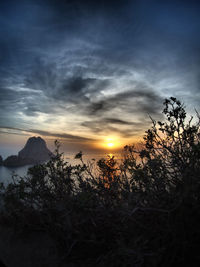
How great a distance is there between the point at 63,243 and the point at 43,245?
23.2 inches

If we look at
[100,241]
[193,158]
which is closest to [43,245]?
[100,241]

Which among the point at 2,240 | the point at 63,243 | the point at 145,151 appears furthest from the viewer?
the point at 145,151

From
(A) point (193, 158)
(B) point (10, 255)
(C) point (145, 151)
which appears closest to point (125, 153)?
(C) point (145, 151)

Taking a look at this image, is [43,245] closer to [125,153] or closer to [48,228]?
[48,228]

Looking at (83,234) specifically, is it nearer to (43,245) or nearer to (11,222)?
(43,245)

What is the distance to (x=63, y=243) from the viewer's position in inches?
120

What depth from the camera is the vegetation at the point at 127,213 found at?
6.54ft

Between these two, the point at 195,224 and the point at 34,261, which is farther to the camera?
the point at 34,261

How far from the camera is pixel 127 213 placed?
83.7 inches

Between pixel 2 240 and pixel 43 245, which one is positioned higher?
pixel 43 245

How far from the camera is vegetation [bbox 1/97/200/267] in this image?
1.99m

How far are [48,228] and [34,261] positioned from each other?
661 mm

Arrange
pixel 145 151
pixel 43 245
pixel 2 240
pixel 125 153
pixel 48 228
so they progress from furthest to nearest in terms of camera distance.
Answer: pixel 125 153, pixel 145 151, pixel 2 240, pixel 48 228, pixel 43 245

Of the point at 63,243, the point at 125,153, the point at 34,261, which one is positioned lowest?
the point at 34,261
